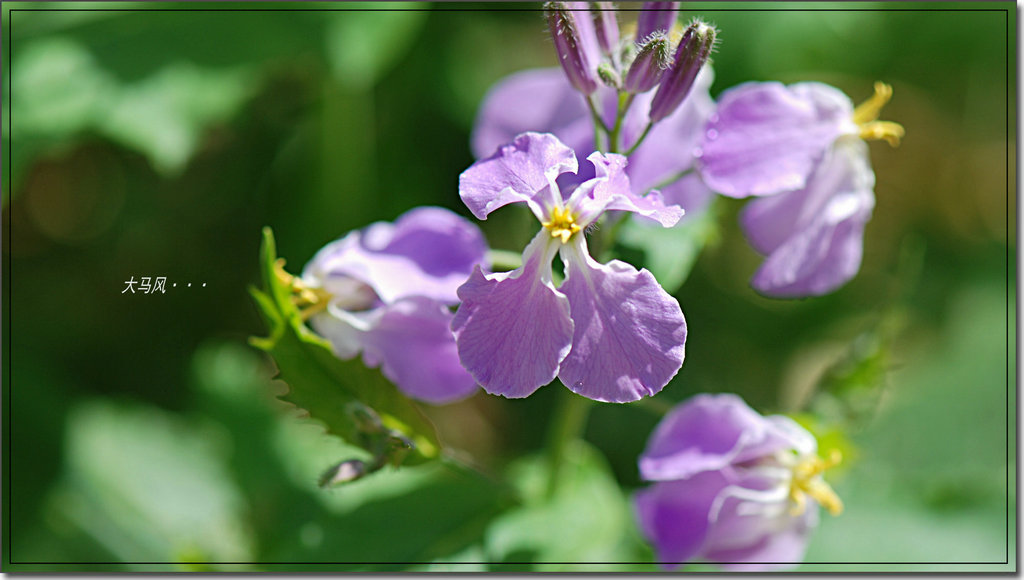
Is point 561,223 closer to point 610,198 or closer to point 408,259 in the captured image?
point 610,198

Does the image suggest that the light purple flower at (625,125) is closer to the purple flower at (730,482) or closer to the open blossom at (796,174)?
the open blossom at (796,174)

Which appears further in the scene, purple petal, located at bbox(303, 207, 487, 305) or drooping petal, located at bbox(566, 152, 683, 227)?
purple petal, located at bbox(303, 207, 487, 305)

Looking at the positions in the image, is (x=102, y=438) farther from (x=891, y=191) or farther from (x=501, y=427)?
(x=891, y=191)

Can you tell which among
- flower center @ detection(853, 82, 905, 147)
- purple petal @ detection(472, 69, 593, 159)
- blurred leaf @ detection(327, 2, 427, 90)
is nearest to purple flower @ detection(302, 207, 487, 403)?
purple petal @ detection(472, 69, 593, 159)

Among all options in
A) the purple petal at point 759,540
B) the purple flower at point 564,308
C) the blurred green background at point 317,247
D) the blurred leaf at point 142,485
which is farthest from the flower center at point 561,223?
the blurred leaf at point 142,485

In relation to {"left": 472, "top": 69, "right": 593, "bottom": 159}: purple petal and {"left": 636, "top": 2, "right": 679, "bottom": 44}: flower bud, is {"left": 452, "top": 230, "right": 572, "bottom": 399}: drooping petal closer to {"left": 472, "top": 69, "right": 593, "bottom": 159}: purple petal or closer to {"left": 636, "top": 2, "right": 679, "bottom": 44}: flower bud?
{"left": 636, "top": 2, "right": 679, "bottom": 44}: flower bud

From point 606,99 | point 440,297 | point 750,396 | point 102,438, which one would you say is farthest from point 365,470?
point 750,396
